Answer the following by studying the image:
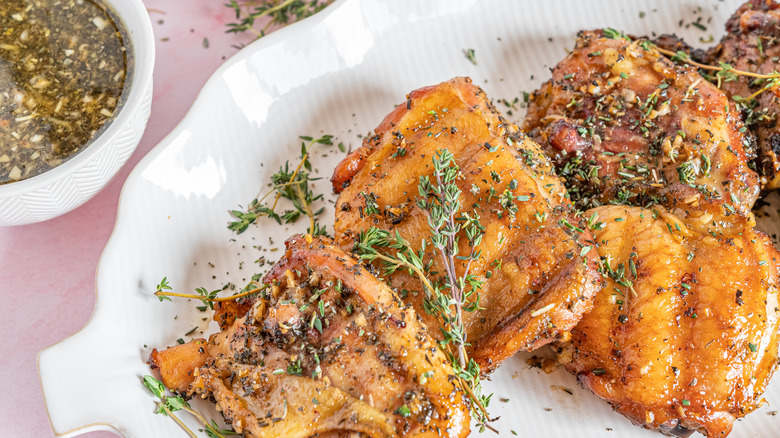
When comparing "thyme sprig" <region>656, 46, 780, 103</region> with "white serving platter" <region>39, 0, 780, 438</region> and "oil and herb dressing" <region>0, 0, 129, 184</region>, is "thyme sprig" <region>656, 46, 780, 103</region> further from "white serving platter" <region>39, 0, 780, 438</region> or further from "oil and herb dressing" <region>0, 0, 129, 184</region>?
"oil and herb dressing" <region>0, 0, 129, 184</region>

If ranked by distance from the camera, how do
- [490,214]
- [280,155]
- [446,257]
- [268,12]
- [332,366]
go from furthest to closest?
[268,12] < [280,155] < [490,214] < [446,257] < [332,366]

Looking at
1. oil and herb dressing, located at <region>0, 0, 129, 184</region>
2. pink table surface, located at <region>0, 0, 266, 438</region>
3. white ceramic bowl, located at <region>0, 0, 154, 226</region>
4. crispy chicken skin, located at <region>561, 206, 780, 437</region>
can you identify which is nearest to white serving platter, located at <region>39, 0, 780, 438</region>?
white ceramic bowl, located at <region>0, 0, 154, 226</region>

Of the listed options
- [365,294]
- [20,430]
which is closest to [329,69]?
[365,294]

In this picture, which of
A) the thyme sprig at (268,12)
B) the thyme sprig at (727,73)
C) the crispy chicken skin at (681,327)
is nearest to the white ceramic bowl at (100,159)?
the thyme sprig at (268,12)

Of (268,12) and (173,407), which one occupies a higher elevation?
(268,12)

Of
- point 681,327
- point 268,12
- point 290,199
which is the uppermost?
point 268,12

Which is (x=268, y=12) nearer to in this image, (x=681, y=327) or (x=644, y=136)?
(x=644, y=136)

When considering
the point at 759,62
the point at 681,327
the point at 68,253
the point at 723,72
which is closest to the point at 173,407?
the point at 68,253
